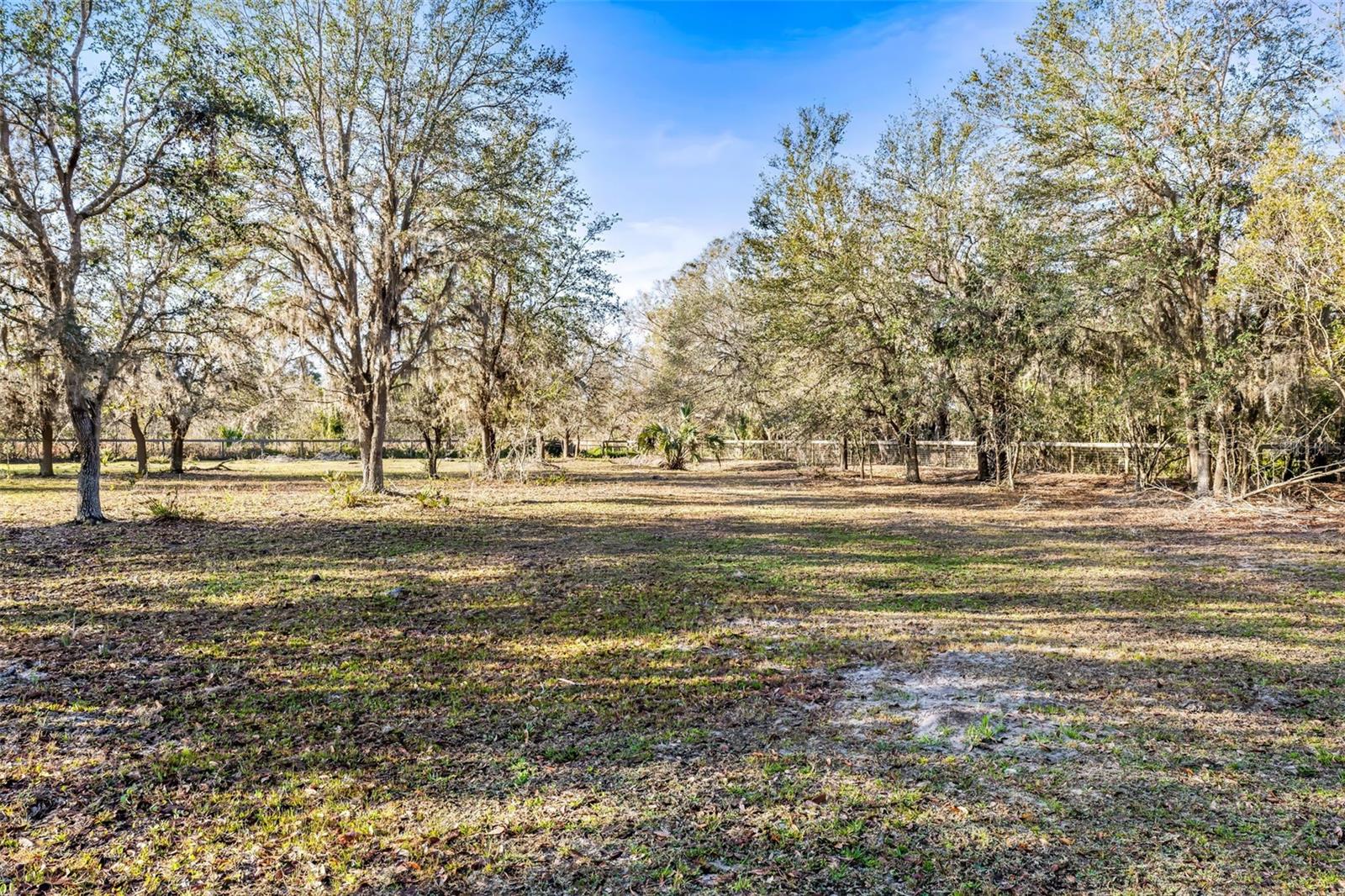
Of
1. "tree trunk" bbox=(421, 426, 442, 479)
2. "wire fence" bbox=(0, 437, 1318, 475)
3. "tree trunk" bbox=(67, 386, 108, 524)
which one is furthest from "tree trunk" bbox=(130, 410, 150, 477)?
"tree trunk" bbox=(67, 386, 108, 524)

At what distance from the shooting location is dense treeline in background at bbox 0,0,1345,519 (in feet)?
32.0

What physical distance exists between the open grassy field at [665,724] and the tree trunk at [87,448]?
2.41 metres

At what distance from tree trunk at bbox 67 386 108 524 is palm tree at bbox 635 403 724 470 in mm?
18917

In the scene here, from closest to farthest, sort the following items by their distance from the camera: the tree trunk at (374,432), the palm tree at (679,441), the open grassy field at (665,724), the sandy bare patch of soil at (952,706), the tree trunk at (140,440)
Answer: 1. the open grassy field at (665,724)
2. the sandy bare patch of soil at (952,706)
3. the tree trunk at (374,432)
4. the tree trunk at (140,440)
5. the palm tree at (679,441)

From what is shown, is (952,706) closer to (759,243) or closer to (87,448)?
(87,448)

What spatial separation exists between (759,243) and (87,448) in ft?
48.5

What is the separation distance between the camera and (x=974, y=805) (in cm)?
286

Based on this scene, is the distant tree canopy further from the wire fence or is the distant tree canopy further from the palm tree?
the palm tree

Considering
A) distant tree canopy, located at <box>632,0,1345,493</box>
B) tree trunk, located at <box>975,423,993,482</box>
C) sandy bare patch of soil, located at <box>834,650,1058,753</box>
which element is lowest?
sandy bare patch of soil, located at <box>834,650,1058,753</box>

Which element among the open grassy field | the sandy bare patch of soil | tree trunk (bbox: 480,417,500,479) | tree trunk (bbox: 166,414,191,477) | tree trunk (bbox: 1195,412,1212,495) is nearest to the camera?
the open grassy field

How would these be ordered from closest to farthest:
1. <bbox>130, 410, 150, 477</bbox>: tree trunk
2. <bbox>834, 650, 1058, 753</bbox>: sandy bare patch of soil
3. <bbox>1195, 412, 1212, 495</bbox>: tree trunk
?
1. <bbox>834, 650, 1058, 753</bbox>: sandy bare patch of soil
2. <bbox>1195, 412, 1212, 495</bbox>: tree trunk
3. <bbox>130, 410, 150, 477</bbox>: tree trunk

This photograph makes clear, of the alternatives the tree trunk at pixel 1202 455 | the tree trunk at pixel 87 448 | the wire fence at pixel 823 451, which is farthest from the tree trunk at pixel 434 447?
the tree trunk at pixel 1202 455

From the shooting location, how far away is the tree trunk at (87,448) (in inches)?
389

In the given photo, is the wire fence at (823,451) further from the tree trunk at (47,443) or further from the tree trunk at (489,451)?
the tree trunk at (47,443)
